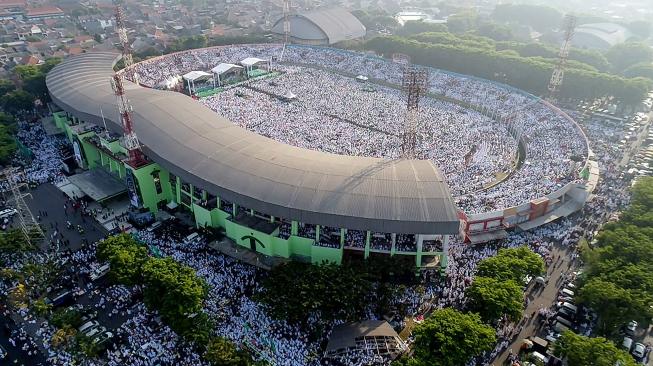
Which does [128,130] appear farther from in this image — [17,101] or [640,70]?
[640,70]

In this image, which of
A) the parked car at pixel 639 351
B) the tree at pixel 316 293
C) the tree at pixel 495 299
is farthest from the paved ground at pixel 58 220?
the parked car at pixel 639 351

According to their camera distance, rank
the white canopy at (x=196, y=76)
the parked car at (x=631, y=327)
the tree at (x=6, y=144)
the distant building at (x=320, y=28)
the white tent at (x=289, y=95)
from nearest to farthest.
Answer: the parked car at (x=631, y=327) < the tree at (x=6, y=144) < the white tent at (x=289, y=95) < the white canopy at (x=196, y=76) < the distant building at (x=320, y=28)

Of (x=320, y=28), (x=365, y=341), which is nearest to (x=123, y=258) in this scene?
(x=365, y=341)

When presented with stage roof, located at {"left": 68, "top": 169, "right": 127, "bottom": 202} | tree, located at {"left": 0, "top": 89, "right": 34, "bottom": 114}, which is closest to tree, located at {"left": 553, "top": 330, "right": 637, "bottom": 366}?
stage roof, located at {"left": 68, "top": 169, "right": 127, "bottom": 202}

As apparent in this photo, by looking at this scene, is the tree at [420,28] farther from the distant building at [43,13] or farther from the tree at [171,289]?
the tree at [171,289]

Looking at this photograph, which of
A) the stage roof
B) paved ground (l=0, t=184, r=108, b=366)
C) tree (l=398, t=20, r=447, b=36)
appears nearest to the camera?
paved ground (l=0, t=184, r=108, b=366)

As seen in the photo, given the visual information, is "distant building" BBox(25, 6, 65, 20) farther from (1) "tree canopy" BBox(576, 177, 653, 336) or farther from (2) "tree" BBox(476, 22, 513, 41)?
(1) "tree canopy" BBox(576, 177, 653, 336)
